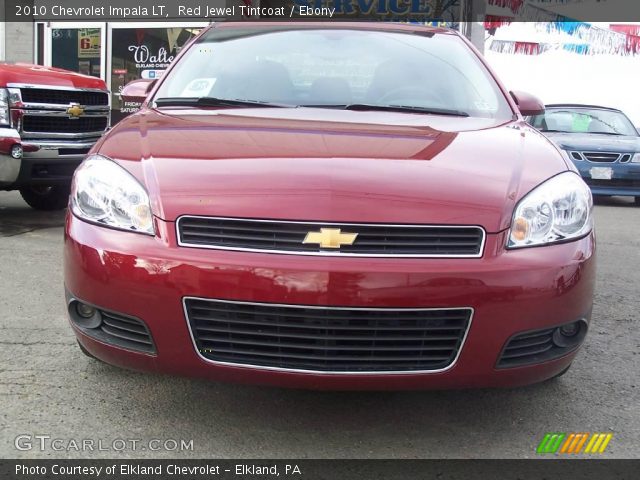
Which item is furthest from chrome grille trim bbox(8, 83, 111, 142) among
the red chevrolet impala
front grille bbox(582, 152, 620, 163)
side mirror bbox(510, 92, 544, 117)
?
front grille bbox(582, 152, 620, 163)

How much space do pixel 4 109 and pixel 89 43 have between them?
754 cm

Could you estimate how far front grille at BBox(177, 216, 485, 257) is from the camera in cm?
201

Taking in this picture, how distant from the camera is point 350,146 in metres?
2.34

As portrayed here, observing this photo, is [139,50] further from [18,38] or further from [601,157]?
[601,157]

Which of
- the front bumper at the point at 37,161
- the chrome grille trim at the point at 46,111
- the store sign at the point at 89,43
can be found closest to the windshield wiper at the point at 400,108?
the front bumper at the point at 37,161

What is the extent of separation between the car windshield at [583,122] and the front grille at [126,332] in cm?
916

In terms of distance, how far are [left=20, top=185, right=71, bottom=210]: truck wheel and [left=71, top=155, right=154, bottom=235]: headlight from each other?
15.5 feet

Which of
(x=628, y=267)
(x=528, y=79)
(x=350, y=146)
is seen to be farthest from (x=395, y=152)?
(x=528, y=79)

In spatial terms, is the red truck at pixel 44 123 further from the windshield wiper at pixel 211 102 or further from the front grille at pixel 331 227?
the front grille at pixel 331 227

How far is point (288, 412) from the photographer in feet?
8.22

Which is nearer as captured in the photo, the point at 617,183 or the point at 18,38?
the point at 617,183

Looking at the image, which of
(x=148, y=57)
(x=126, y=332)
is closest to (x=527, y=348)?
(x=126, y=332)

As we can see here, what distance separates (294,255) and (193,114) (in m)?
1.09

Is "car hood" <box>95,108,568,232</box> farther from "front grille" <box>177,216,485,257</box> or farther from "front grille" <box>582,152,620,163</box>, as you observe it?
"front grille" <box>582,152,620,163</box>
